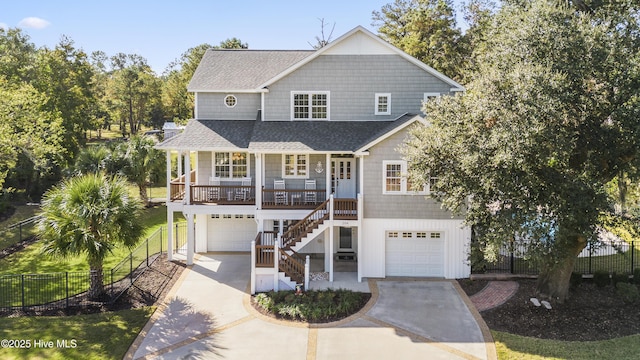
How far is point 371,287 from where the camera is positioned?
1764cm

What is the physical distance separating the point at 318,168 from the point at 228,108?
5753 mm

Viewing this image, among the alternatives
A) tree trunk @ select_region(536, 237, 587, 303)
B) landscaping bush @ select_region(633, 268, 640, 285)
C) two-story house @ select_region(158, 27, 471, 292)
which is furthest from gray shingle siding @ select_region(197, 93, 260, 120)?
landscaping bush @ select_region(633, 268, 640, 285)

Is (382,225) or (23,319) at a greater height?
(382,225)

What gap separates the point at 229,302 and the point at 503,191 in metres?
10.5

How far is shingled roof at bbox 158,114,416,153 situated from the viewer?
19.1 m

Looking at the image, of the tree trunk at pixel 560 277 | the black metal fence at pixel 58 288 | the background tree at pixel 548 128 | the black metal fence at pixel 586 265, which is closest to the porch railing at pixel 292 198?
the black metal fence at pixel 58 288

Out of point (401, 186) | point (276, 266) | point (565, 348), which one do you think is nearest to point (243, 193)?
point (276, 266)

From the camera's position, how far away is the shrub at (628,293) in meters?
15.5

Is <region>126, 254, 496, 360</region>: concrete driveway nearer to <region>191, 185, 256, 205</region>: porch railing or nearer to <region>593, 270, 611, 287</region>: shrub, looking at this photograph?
<region>191, 185, 256, 205</region>: porch railing

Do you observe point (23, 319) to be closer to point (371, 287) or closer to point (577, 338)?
point (371, 287)

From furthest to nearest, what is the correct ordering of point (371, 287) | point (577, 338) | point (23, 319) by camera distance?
point (371, 287) → point (23, 319) → point (577, 338)

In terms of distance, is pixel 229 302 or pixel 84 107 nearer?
pixel 229 302

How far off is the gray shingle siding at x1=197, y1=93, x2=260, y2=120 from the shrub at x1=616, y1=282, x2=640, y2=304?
681 inches

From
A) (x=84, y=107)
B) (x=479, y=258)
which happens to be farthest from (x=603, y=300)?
(x=84, y=107)
